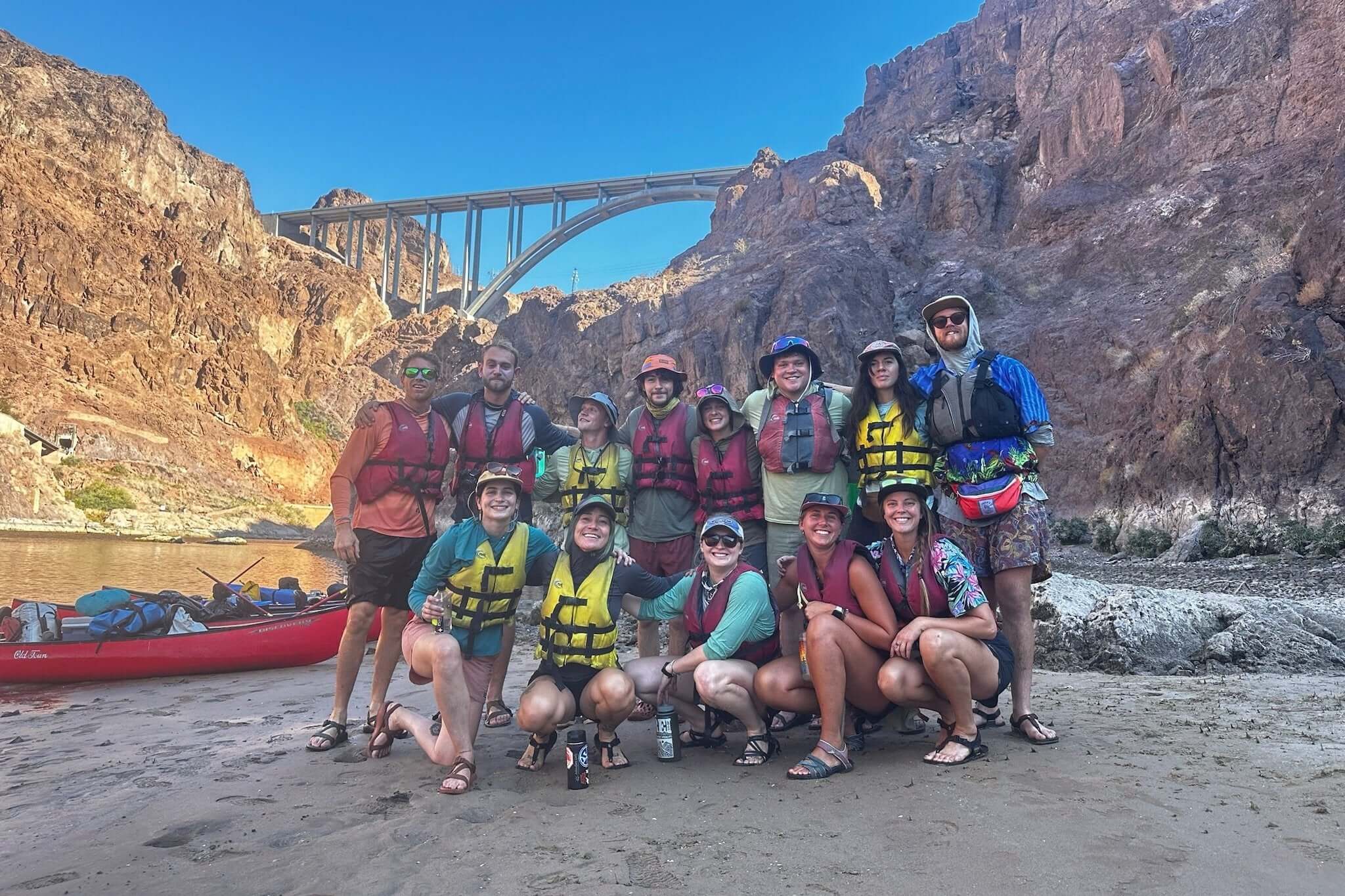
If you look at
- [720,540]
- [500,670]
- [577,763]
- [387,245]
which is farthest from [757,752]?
[387,245]

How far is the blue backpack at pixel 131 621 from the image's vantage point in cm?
753

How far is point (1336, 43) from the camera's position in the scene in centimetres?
2458

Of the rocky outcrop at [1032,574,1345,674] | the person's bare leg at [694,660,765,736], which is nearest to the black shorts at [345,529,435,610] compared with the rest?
the person's bare leg at [694,660,765,736]

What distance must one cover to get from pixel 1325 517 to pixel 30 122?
8067 cm

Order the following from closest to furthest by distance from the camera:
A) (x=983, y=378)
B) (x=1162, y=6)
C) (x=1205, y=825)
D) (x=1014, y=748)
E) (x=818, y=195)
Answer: (x=1205, y=825) < (x=1014, y=748) < (x=983, y=378) < (x=1162, y=6) < (x=818, y=195)

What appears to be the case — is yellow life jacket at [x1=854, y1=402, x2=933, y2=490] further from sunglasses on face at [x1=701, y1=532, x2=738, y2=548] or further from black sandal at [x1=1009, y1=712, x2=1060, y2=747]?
black sandal at [x1=1009, y1=712, x2=1060, y2=747]

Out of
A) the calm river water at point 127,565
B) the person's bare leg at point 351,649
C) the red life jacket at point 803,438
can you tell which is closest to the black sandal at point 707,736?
the red life jacket at point 803,438

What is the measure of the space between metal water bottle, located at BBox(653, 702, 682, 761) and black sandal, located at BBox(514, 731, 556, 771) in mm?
512

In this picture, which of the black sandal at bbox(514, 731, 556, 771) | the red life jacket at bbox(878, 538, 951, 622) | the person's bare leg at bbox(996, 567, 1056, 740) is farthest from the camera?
the person's bare leg at bbox(996, 567, 1056, 740)

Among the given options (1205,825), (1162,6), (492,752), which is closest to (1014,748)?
(1205,825)

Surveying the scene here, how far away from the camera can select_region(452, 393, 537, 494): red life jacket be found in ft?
15.9

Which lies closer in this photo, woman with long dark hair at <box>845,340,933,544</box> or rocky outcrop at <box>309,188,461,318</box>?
woman with long dark hair at <box>845,340,933,544</box>

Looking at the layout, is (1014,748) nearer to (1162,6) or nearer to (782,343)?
(782,343)

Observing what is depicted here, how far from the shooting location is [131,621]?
7.70 m
